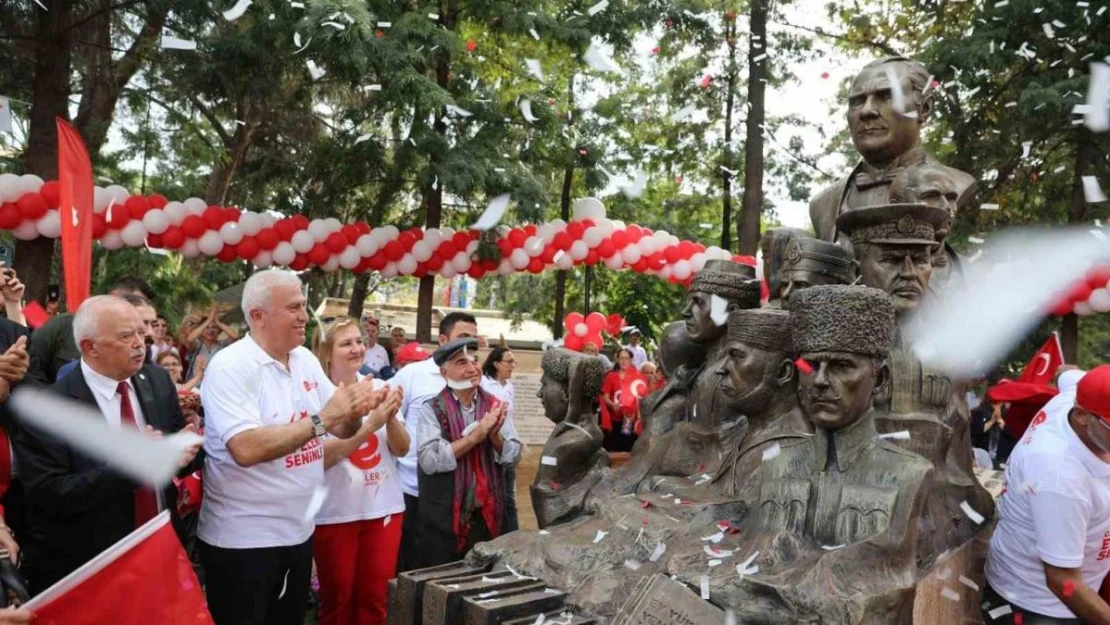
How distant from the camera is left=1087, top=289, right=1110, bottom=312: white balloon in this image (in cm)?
877

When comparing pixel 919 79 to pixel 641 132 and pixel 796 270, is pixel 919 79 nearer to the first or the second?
pixel 796 270

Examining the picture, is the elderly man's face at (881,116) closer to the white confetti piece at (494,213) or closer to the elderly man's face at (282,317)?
the elderly man's face at (282,317)

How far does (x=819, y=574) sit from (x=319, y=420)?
71.5 inches

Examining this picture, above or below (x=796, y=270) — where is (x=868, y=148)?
above

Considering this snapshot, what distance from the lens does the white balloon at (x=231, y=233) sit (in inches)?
362

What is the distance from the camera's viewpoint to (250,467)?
11.8ft

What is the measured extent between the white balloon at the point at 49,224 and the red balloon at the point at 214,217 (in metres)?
1.29

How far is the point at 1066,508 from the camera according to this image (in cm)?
325

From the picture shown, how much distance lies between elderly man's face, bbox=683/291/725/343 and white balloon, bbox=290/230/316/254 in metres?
6.01

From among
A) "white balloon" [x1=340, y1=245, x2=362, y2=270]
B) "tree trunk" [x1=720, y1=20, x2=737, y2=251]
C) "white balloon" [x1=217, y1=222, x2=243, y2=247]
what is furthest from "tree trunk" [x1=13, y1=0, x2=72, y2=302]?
"tree trunk" [x1=720, y1=20, x2=737, y2=251]

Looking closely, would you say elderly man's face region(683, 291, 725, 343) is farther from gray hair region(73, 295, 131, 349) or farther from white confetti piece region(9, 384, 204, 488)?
gray hair region(73, 295, 131, 349)

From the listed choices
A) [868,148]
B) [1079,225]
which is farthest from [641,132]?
[868,148]

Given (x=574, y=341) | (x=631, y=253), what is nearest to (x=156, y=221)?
(x=574, y=341)

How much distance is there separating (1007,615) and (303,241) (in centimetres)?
768
